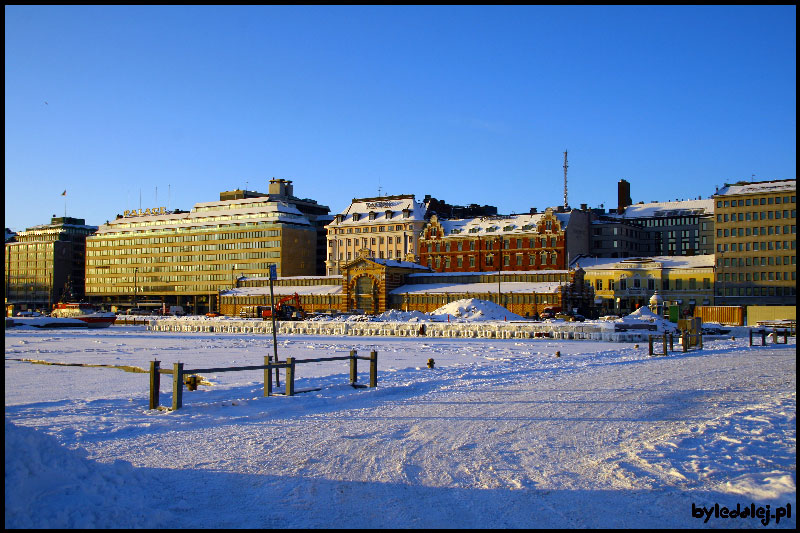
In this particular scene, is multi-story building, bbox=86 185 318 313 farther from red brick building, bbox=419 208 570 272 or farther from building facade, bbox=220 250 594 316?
red brick building, bbox=419 208 570 272

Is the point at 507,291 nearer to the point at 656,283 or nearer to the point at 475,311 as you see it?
the point at 475,311

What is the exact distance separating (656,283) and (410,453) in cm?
9279

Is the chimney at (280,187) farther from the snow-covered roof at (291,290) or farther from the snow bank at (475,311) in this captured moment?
the snow bank at (475,311)

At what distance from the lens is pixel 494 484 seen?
11055 mm

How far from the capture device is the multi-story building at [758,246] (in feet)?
325

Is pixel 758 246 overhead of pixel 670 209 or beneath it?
beneath

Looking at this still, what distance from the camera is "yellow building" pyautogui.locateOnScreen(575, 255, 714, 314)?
9844cm

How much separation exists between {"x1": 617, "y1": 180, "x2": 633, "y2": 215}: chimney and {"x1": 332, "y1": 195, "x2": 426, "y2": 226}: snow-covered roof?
129 feet

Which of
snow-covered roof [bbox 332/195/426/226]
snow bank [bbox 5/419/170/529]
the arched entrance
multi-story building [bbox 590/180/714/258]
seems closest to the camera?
snow bank [bbox 5/419/170/529]

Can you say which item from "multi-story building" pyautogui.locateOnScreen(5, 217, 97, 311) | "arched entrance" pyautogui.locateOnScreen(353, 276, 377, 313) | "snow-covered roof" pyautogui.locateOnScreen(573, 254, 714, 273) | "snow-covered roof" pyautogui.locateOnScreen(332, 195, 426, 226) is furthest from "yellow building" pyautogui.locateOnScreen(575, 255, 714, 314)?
"multi-story building" pyautogui.locateOnScreen(5, 217, 97, 311)

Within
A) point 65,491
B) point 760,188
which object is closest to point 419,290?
point 760,188

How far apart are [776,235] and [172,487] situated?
105 meters

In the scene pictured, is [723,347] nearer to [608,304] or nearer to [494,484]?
[494,484]

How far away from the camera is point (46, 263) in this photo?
174 m
